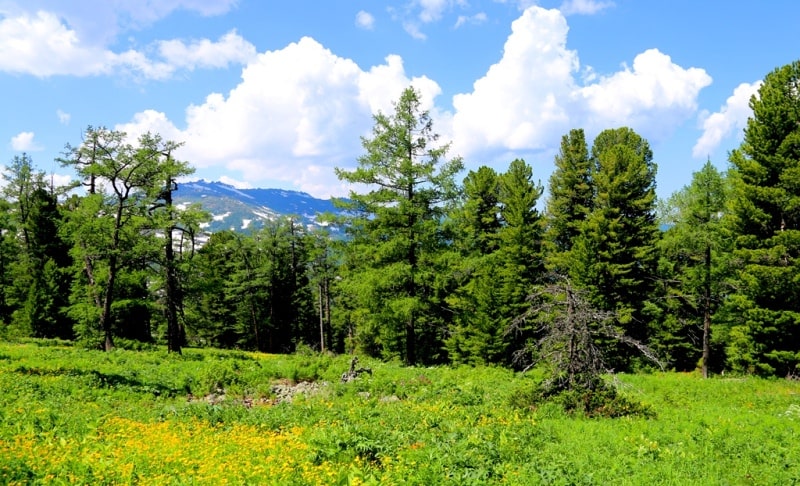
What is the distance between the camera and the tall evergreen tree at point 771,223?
22875 millimetres

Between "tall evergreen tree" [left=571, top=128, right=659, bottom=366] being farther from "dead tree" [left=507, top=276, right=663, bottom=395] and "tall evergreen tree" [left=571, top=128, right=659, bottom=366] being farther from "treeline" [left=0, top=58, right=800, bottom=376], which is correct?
"dead tree" [left=507, top=276, right=663, bottom=395]

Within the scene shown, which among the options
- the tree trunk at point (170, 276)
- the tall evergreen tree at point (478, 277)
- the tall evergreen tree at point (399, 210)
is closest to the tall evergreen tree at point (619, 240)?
the tall evergreen tree at point (478, 277)

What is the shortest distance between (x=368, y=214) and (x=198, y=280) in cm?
1094

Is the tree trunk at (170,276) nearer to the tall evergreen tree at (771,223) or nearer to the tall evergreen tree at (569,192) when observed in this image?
the tall evergreen tree at (569,192)

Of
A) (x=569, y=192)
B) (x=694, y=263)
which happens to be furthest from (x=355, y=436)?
(x=694, y=263)

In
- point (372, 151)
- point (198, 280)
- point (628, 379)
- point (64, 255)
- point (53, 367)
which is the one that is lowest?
point (628, 379)

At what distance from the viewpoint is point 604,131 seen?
3538cm

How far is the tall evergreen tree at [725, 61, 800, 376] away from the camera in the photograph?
75.0ft

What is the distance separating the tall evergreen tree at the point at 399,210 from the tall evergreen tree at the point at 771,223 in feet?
48.2

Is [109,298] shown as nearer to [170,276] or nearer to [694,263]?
[170,276]

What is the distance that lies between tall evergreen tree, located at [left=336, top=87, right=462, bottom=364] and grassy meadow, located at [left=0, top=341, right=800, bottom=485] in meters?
7.62

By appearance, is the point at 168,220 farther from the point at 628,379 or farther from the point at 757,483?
the point at 757,483

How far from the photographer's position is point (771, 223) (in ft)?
79.4

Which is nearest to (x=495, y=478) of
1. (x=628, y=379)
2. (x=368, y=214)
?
(x=628, y=379)
